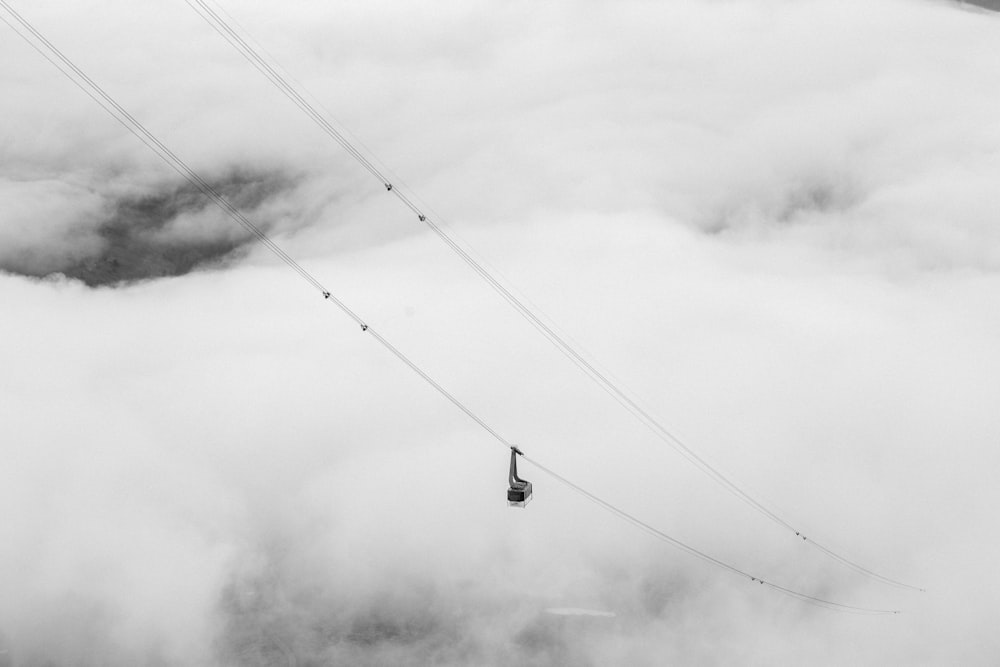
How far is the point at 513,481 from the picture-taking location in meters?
49.8
